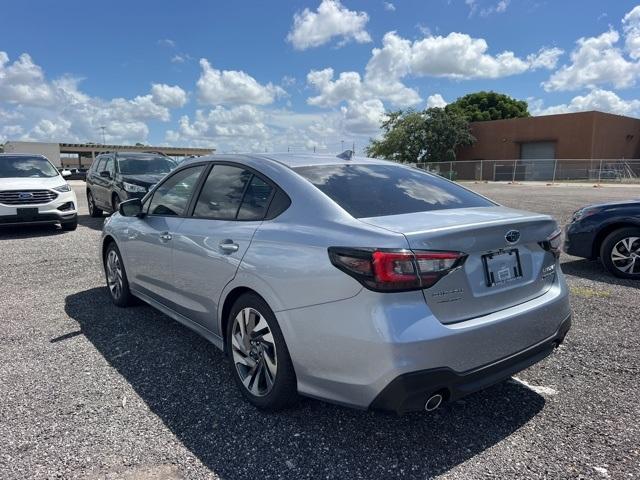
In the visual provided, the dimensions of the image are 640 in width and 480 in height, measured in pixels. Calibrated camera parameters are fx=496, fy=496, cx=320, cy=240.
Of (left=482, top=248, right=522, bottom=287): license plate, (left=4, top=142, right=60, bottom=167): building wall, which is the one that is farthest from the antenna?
(left=4, top=142, right=60, bottom=167): building wall

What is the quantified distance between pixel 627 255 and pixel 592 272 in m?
0.56

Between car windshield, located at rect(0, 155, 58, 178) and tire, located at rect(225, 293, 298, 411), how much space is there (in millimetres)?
9747

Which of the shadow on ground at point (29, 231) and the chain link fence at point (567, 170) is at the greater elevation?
the chain link fence at point (567, 170)

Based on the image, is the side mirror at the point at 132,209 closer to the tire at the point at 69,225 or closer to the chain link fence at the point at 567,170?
the tire at the point at 69,225

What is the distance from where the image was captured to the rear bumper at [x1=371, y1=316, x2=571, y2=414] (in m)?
2.36

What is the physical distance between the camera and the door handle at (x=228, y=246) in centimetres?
318

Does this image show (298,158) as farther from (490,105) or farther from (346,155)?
(490,105)

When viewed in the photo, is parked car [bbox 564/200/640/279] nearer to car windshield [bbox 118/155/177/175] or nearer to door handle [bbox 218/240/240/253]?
door handle [bbox 218/240/240/253]

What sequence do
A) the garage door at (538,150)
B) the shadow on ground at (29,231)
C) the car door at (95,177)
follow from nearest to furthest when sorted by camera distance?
the shadow on ground at (29,231) → the car door at (95,177) → the garage door at (538,150)

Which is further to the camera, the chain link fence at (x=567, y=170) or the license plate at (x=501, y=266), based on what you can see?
the chain link fence at (x=567, y=170)

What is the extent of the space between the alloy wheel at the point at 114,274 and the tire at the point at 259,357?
7.53 feet

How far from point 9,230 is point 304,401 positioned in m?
10.9

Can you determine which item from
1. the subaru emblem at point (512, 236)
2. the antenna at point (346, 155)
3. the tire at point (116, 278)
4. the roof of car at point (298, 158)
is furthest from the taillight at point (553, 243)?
the tire at point (116, 278)

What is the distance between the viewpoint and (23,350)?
165 inches
